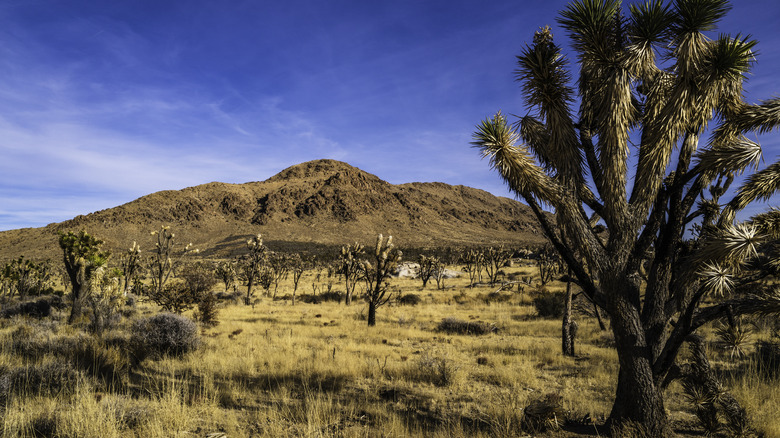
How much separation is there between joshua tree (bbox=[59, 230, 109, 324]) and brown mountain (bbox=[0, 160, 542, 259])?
7392 centimetres

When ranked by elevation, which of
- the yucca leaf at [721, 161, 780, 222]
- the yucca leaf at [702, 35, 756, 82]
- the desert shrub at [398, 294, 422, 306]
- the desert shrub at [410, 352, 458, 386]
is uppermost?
the yucca leaf at [702, 35, 756, 82]

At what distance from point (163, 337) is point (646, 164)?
11250 mm

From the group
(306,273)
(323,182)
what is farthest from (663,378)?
(323,182)

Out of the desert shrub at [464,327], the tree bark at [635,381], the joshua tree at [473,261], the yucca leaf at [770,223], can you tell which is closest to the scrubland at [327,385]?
the desert shrub at [464,327]

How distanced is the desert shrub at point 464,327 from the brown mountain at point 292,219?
79.9 metres

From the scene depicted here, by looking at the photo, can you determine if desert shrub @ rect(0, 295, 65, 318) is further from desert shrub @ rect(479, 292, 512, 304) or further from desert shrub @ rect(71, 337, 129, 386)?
desert shrub @ rect(479, 292, 512, 304)

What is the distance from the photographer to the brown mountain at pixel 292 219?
100250 millimetres

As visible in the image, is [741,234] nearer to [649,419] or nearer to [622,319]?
[622,319]

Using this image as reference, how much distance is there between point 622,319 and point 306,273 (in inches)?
2214

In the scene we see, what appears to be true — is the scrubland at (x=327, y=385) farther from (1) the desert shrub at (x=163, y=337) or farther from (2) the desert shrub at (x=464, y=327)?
(2) the desert shrub at (x=464, y=327)

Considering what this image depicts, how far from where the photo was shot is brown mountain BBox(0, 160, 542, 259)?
329 feet

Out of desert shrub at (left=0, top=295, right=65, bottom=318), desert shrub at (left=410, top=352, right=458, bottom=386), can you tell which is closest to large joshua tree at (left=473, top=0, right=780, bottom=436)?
desert shrub at (left=410, top=352, right=458, bottom=386)

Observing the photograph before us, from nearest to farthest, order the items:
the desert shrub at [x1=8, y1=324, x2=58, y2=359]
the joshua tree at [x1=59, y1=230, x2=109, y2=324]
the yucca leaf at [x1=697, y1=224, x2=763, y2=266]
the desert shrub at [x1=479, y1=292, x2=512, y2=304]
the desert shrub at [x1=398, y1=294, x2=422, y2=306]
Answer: the yucca leaf at [x1=697, y1=224, x2=763, y2=266]
the desert shrub at [x1=8, y1=324, x2=58, y2=359]
the joshua tree at [x1=59, y1=230, x2=109, y2=324]
the desert shrub at [x1=479, y1=292, x2=512, y2=304]
the desert shrub at [x1=398, y1=294, x2=422, y2=306]

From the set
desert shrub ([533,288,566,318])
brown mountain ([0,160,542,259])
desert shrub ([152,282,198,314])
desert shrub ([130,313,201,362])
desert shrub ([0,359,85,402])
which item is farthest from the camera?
brown mountain ([0,160,542,259])
